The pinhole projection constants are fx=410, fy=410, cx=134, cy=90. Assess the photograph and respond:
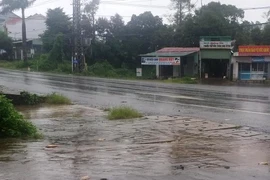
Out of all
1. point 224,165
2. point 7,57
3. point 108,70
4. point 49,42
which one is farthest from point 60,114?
point 7,57

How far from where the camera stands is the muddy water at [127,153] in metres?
5.73

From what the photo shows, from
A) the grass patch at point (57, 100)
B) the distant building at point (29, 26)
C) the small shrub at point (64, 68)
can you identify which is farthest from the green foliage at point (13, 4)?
the grass patch at point (57, 100)

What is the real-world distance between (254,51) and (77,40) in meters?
19.0

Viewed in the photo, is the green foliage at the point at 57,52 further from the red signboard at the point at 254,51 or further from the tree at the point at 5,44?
the red signboard at the point at 254,51

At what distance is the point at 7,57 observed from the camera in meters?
70.8

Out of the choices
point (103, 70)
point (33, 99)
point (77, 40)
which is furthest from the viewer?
point (103, 70)

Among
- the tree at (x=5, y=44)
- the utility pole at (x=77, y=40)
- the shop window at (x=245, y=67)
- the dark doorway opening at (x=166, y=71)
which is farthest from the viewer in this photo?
the tree at (x=5, y=44)

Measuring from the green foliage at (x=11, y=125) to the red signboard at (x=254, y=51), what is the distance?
36.1 metres

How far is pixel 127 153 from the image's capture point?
282 inches

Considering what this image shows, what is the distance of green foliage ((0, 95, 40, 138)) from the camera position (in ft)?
28.7

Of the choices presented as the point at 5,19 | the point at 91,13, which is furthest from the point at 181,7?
the point at 5,19

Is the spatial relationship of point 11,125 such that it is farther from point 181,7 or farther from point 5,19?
point 5,19

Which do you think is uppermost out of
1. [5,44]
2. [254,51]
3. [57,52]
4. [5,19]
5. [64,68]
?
[5,19]

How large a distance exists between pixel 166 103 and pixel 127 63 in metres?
42.9
